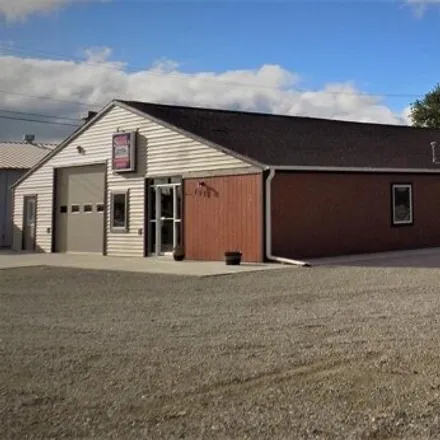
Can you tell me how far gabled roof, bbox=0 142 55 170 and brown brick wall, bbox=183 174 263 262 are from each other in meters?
15.4

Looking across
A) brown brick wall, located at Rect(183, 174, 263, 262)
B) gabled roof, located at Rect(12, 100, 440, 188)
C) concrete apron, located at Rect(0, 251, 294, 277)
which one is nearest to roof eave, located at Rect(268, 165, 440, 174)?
gabled roof, located at Rect(12, 100, 440, 188)

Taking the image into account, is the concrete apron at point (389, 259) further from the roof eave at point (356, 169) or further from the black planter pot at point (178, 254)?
the black planter pot at point (178, 254)

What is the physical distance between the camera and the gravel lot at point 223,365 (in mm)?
4812

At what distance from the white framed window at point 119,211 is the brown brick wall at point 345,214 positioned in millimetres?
6454

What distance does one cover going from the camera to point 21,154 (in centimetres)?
3622

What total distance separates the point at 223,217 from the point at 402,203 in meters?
6.33

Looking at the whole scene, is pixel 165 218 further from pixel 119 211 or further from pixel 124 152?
pixel 124 152

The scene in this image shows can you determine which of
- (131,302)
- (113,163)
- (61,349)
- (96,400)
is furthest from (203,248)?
(96,400)

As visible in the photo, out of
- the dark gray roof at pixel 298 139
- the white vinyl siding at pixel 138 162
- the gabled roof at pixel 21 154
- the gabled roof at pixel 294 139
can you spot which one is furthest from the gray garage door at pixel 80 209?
the gabled roof at pixel 21 154

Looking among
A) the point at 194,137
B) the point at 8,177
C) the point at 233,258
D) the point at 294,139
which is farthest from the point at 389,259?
the point at 8,177

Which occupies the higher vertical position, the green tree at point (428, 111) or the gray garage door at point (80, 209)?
the green tree at point (428, 111)

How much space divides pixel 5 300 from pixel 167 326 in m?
4.33

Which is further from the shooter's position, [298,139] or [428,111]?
[428,111]

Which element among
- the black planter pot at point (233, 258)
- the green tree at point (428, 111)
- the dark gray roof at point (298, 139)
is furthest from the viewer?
the green tree at point (428, 111)
